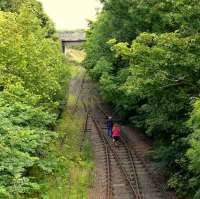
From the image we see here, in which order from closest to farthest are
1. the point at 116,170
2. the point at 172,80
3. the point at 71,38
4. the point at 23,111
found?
the point at 23,111 < the point at 172,80 < the point at 116,170 < the point at 71,38

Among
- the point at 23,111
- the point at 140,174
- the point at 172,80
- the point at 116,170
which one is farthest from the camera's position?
the point at 116,170

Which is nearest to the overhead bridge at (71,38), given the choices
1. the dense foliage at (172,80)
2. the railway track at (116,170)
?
the railway track at (116,170)

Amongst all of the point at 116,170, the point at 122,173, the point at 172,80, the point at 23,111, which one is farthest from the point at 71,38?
the point at 23,111

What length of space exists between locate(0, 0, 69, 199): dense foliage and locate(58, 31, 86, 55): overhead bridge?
3027 inches

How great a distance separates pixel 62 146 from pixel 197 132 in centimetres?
1818

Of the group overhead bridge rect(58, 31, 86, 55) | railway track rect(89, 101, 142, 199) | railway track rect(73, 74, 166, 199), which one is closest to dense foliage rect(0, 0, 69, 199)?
railway track rect(73, 74, 166, 199)

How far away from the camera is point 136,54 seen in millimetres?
27297

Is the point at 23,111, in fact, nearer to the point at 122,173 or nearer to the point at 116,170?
the point at 122,173

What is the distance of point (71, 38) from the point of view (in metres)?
116

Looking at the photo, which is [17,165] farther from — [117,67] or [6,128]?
[117,67]

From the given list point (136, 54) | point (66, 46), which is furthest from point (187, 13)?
point (66, 46)

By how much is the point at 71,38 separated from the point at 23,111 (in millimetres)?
92836

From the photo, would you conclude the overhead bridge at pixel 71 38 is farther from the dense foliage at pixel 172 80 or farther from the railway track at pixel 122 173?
the dense foliage at pixel 172 80

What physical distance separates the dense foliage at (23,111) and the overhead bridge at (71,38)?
76888 millimetres
